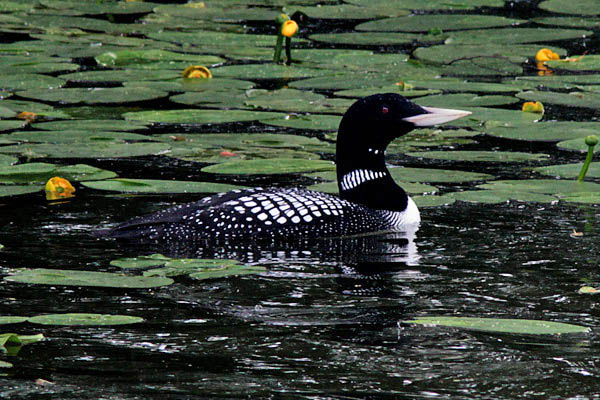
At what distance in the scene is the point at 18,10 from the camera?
14.6 m

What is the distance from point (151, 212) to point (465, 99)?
3691 mm

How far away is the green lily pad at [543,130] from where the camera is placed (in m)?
8.63

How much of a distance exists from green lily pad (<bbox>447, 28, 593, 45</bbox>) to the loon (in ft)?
19.7

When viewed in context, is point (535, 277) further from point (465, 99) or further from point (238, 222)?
point (465, 99)

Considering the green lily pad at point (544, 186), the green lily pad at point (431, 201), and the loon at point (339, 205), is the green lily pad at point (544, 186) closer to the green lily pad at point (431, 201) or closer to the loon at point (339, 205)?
the green lily pad at point (431, 201)

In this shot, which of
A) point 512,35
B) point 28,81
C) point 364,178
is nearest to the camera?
point 364,178

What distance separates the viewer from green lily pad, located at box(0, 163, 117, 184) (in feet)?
24.4

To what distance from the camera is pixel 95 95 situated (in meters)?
10.2

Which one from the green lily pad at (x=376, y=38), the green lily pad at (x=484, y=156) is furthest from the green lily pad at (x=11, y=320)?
the green lily pad at (x=376, y=38)

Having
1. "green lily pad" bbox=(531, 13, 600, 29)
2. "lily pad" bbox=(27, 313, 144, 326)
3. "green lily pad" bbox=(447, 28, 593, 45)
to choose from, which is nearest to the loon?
"lily pad" bbox=(27, 313, 144, 326)

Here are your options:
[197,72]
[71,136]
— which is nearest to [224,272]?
[71,136]

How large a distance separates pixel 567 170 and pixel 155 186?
2504mm

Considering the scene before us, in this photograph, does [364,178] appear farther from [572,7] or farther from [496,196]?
[572,7]

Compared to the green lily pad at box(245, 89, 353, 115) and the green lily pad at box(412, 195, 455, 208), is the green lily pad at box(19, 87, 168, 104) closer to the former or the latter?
the green lily pad at box(245, 89, 353, 115)
